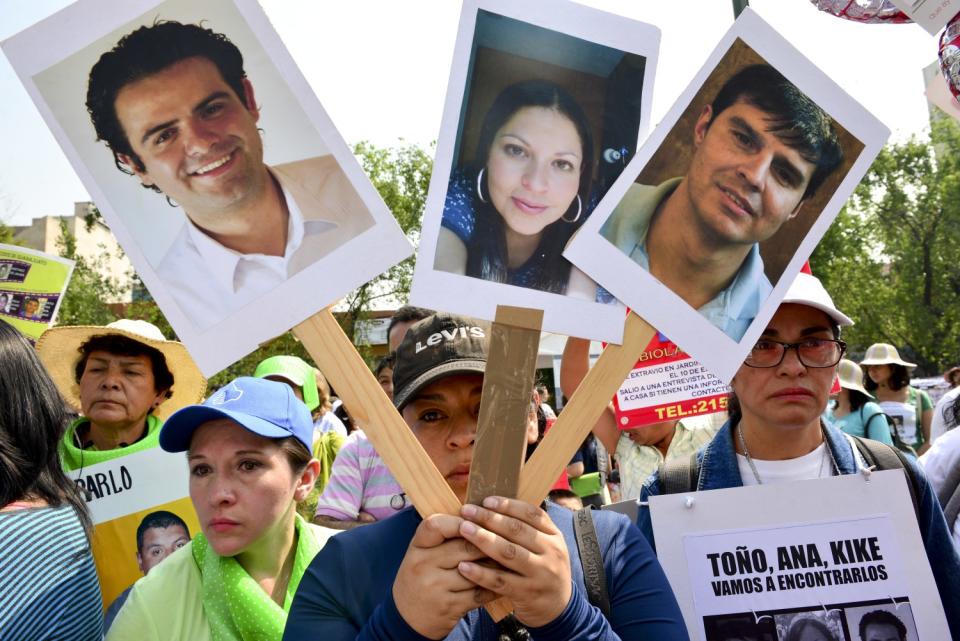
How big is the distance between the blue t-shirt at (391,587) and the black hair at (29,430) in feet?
3.08

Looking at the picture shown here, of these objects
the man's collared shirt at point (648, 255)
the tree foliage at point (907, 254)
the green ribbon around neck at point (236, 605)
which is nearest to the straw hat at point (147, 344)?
the green ribbon around neck at point (236, 605)

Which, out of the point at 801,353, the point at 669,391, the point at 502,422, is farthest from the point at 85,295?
the point at 502,422

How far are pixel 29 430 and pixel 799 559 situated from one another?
1999mm

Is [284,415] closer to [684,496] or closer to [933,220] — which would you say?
[684,496]

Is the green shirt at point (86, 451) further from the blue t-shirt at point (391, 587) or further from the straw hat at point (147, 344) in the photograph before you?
the blue t-shirt at point (391, 587)

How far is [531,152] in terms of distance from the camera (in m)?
1.69

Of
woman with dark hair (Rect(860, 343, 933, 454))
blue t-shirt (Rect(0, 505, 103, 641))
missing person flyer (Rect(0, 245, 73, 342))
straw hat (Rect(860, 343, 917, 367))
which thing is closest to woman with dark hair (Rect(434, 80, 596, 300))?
blue t-shirt (Rect(0, 505, 103, 641))

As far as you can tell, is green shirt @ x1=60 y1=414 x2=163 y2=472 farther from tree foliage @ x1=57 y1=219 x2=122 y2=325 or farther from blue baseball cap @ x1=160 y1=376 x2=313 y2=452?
tree foliage @ x1=57 y1=219 x2=122 y2=325

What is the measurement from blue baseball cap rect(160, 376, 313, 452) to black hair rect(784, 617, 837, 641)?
1.42 m

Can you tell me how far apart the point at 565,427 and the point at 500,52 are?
735 mm

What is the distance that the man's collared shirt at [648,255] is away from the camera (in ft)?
5.69

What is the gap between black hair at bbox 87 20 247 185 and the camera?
1603 millimetres

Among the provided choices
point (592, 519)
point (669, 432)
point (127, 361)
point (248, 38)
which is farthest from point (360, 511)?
point (248, 38)

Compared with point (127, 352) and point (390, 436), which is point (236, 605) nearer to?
point (390, 436)
